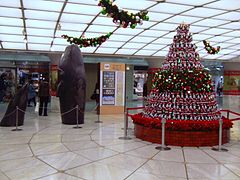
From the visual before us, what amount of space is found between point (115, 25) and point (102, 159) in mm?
9707

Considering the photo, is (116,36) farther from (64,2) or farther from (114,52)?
(64,2)

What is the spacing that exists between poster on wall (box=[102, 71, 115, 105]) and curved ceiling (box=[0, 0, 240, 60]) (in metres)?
2.57

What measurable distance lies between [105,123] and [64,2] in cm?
511

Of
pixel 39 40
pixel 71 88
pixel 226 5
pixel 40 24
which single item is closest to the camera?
pixel 71 88

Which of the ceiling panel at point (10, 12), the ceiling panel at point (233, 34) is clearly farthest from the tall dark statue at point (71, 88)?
the ceiling panel at point (233, 34)

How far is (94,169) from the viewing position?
548 cm

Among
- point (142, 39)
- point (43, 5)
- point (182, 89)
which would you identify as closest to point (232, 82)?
point (142, 39)

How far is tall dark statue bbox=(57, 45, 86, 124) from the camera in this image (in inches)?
433

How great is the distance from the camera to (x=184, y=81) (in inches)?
334

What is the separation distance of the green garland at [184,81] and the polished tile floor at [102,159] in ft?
5.95

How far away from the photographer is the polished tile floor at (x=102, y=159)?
Answer: 521cm

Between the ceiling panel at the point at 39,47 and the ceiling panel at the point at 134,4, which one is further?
the ceiling panel at the point at 39,47

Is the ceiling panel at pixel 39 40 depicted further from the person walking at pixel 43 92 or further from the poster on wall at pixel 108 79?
the poster on wall at pixel 108 79

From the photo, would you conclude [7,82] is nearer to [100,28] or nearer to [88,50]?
[88,50]
